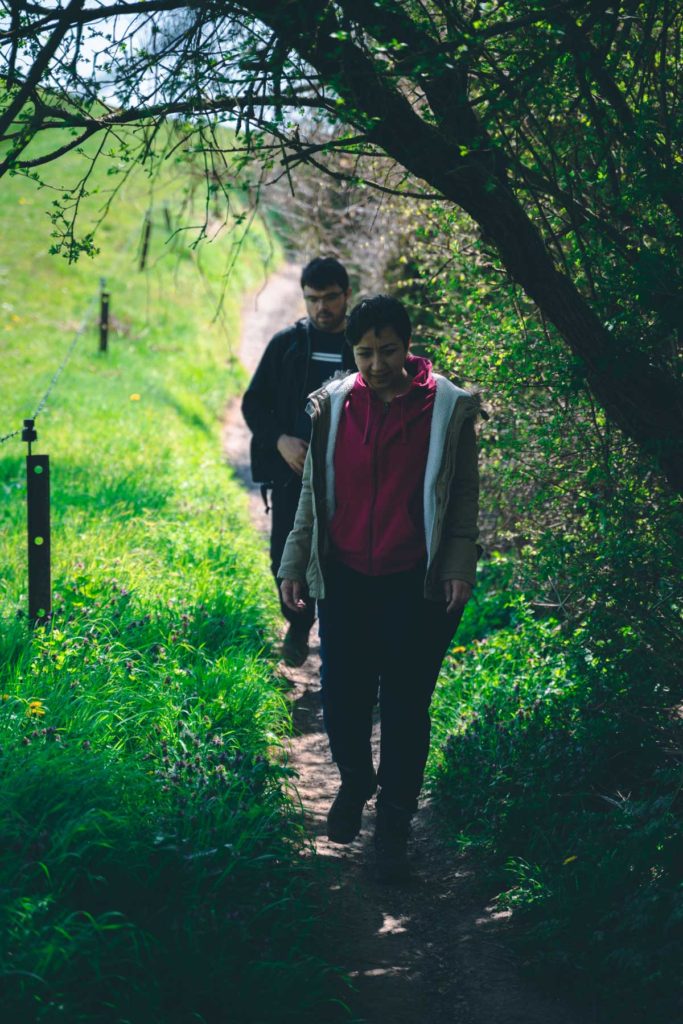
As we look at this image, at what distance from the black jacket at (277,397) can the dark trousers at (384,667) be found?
5.78 feet

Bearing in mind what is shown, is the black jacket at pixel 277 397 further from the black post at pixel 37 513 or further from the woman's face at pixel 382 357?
the woman's face at pixel 382 357

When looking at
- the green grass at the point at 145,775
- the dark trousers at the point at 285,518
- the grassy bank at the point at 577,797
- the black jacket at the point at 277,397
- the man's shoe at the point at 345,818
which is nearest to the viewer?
the green grass at the point at 145,775

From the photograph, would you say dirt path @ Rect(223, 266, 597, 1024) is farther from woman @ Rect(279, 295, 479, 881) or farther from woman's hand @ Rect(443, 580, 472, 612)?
woman's hand @ Rect(443, 580, 472, 612)

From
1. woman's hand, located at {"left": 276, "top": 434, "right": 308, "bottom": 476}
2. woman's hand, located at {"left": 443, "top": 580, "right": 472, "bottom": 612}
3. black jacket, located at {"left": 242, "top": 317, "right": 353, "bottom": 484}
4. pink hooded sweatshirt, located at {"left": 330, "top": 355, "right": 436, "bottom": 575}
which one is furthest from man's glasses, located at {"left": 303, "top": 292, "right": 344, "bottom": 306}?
woman's hand, located at {"left": 443, "top": 580, "right": 472, "bottom": 612}

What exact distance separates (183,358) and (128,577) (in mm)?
11371

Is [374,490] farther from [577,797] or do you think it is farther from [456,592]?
[577,797]

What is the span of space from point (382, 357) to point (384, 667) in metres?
1.24

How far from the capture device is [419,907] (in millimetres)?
4102

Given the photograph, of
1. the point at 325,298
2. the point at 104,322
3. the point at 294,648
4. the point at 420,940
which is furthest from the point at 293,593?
the point at 104,322

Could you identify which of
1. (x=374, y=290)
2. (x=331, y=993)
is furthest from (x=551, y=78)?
(x=374, y=290)

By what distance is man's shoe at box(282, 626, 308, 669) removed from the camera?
6367mm

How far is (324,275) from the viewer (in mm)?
5457

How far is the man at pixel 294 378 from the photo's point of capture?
5.51 m

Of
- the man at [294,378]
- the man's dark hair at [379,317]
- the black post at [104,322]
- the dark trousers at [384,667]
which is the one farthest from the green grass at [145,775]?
the black post at [104,322]
